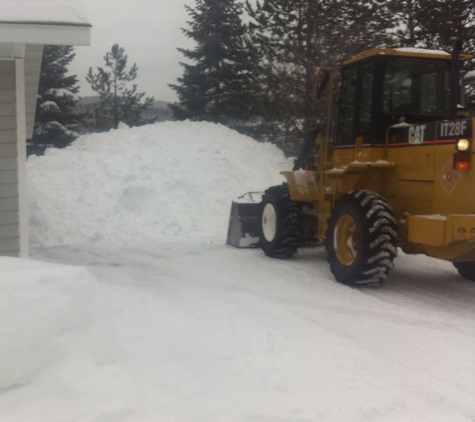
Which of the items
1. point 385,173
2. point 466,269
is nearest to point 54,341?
point 385,173

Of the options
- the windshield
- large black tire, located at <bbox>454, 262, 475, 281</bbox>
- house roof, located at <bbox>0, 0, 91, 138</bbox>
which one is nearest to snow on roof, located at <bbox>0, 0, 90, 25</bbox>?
house roof, located at <bbox>0, 0, 91, 138</bbox>

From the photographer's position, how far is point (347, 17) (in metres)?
24.5

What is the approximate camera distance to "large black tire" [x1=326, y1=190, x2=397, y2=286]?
293 inches

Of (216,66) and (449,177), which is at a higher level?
(216,66)

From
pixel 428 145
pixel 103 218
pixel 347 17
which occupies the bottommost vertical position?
pixel 103 218

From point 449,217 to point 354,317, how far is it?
4.91 feet

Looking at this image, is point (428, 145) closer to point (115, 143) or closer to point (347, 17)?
point (115, 143)

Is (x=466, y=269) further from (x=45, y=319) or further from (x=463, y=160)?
(x=45, y=319)

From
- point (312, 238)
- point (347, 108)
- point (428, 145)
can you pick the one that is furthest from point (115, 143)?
point (428, 145)

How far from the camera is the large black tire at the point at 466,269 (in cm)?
871

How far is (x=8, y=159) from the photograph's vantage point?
7371mm

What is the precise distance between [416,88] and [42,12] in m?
4.88

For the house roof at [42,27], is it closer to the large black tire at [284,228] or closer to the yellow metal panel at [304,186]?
the yellow metal panel at [304,186]

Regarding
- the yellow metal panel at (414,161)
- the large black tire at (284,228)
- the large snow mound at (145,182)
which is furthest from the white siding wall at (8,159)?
the yellow metal panel at (414,161)
